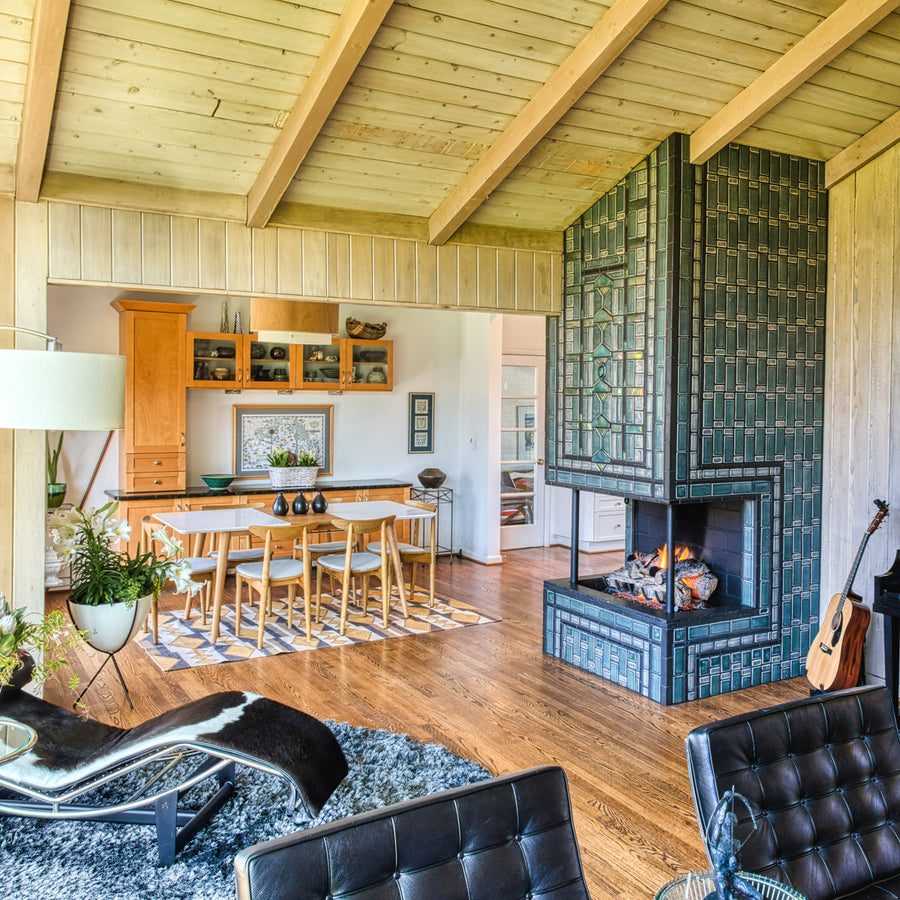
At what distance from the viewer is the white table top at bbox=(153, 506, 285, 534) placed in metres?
5.36

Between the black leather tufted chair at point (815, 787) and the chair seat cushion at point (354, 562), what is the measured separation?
13.3 ft

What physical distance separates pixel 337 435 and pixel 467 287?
3.69 metres

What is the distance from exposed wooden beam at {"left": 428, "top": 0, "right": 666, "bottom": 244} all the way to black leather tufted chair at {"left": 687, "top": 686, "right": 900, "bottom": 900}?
2.56m

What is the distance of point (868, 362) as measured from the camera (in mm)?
4547

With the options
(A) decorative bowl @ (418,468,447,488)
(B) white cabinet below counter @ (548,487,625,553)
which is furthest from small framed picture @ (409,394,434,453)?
(B) white cabinet below counter @ (548,487,625,553)

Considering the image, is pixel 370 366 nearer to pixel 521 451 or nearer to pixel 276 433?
pixel 276 433

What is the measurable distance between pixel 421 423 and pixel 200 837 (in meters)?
5.81

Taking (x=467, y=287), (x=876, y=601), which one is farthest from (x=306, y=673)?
(x=876, y=601)

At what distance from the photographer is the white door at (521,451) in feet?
28.3

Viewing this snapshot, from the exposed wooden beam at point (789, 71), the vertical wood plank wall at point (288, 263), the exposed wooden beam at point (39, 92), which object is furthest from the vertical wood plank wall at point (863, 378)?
the exposed wooden beam at point (39, 92)

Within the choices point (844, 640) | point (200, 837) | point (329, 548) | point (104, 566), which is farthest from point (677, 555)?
point (104, 566)

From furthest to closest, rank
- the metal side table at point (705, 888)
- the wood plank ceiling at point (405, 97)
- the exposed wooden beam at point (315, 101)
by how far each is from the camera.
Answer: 1. the wood plank ceiling at point (405, 97)
2. the exposed wooden beam at point (315, 101)
3. the metal side table at point (705, 888)

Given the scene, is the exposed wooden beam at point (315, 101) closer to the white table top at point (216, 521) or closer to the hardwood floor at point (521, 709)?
the white table top at point (216, 521)

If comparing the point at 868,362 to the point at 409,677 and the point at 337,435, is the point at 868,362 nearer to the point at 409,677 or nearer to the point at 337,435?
the point at 409,677
